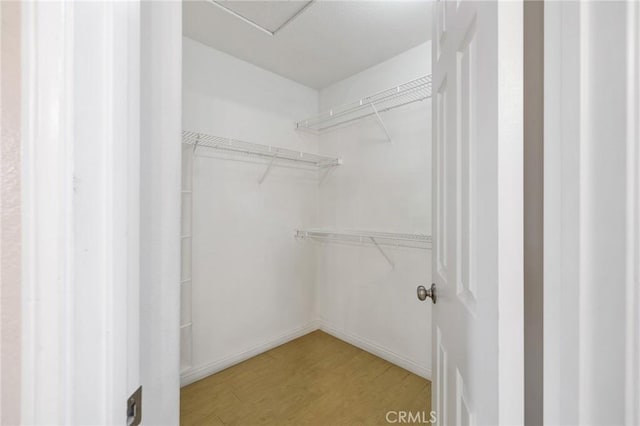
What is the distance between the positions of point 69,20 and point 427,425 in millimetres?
2136

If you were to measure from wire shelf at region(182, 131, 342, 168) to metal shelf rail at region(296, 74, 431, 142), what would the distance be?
313 mm

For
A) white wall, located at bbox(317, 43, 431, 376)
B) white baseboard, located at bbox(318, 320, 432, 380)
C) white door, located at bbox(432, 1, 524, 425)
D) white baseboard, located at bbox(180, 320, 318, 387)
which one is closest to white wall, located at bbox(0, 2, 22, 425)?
white door, located at bbox(432, 1, 524, 425)

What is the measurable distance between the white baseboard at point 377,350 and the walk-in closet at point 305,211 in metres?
0.01

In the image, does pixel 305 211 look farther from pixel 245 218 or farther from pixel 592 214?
pixel 592 214

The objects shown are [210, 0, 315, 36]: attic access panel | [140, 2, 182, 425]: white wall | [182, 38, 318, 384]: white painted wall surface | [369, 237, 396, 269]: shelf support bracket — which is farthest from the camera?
[369, 237, 396, 269]: shelf support bracket

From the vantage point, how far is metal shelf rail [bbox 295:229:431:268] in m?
2.03

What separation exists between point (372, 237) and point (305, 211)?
747 mm

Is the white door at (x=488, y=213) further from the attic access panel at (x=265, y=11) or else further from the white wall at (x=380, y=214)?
the white wall at (x=380, y=214)

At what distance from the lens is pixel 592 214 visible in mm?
356

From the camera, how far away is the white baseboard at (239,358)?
1.96 m

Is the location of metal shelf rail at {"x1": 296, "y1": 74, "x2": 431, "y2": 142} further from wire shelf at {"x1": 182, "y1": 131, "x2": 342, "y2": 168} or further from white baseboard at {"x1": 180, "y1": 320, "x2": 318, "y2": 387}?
white baseboard at {"x1": 180, "y1": 320, "x2": 318, "y2": 387}

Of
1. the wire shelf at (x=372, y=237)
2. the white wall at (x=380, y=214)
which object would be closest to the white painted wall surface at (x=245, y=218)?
the wire shelf at (x=372, y=237)

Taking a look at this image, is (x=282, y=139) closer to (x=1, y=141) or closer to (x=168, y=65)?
(x=168, y=65)

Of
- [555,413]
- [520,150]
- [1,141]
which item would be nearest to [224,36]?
A: [1,141]
